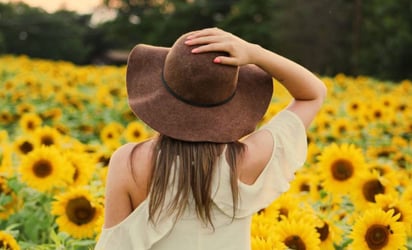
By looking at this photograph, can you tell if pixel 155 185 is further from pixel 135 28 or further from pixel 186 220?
pixel 135 28

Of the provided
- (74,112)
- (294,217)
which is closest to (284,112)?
(294,217)

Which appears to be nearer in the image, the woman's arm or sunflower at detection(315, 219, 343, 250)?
the woman's arm

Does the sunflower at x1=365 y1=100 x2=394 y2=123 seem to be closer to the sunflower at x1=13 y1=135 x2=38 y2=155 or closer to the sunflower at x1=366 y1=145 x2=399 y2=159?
the sunflower at x1=366 y1=145 x2=399 y2=159

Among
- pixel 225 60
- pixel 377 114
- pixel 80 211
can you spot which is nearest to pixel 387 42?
pixel 377 114

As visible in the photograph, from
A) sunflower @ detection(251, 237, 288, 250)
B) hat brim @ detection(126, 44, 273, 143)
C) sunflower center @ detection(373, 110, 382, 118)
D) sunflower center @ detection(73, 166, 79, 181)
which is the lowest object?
sunflower center @ detection(373, 110, 382, 118)

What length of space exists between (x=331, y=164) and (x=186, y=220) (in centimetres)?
179

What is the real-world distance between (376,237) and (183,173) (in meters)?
1.11

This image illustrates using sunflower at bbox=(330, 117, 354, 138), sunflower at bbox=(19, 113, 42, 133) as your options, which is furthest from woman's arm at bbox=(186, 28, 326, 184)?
sunflower at bbox=(330, 117, 354, 138)

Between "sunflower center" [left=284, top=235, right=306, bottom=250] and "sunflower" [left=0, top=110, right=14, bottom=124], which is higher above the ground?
"sunflower center" [left=284, top=235, right=306, bottom=250]

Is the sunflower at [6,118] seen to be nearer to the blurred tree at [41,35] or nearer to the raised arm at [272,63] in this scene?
the raised arm at [272,63]

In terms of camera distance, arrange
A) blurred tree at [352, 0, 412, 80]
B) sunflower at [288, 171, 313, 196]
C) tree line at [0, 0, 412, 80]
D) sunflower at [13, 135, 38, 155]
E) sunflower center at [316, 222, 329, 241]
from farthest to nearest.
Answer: tree line at [0, 0, 412, 80]
blurred tree at [352, 0, 412, 80]
sunflower at [13, 135, 38, 155]
sunflower at [288, 171, 313, 196]
sunflower center at [316, 222, 329, 241]

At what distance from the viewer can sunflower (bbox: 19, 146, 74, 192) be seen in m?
3.72

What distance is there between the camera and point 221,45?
6.72ft

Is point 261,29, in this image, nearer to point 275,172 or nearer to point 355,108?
point 355,108
